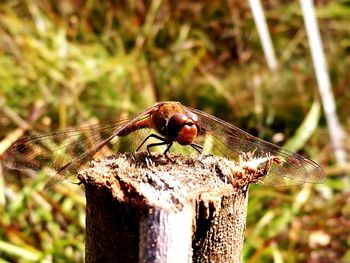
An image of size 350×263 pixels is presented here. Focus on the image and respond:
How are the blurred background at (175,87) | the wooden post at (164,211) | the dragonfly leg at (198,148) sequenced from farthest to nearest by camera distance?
the blurred background at (175,87) < the dragonfly leg at (198,148) < the wooden post at (164,211)


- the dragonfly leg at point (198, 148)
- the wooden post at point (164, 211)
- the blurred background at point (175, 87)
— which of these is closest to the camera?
the wooden post at point (164, 211)

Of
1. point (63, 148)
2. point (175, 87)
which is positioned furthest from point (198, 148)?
point (175, 87)

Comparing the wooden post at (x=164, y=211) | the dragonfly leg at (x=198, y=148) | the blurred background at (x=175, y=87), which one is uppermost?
the blurred background at (x=175, y=87)

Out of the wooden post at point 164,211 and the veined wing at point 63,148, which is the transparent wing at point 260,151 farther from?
the wooden post at point 164,211

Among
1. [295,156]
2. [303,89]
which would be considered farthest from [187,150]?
[303,89]

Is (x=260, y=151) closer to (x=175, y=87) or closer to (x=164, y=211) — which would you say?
(x=164, y=211)

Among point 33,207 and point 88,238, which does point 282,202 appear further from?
point 88,238

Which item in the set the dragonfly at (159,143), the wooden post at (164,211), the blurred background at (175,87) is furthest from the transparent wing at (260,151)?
the blurred background at (175,87)
